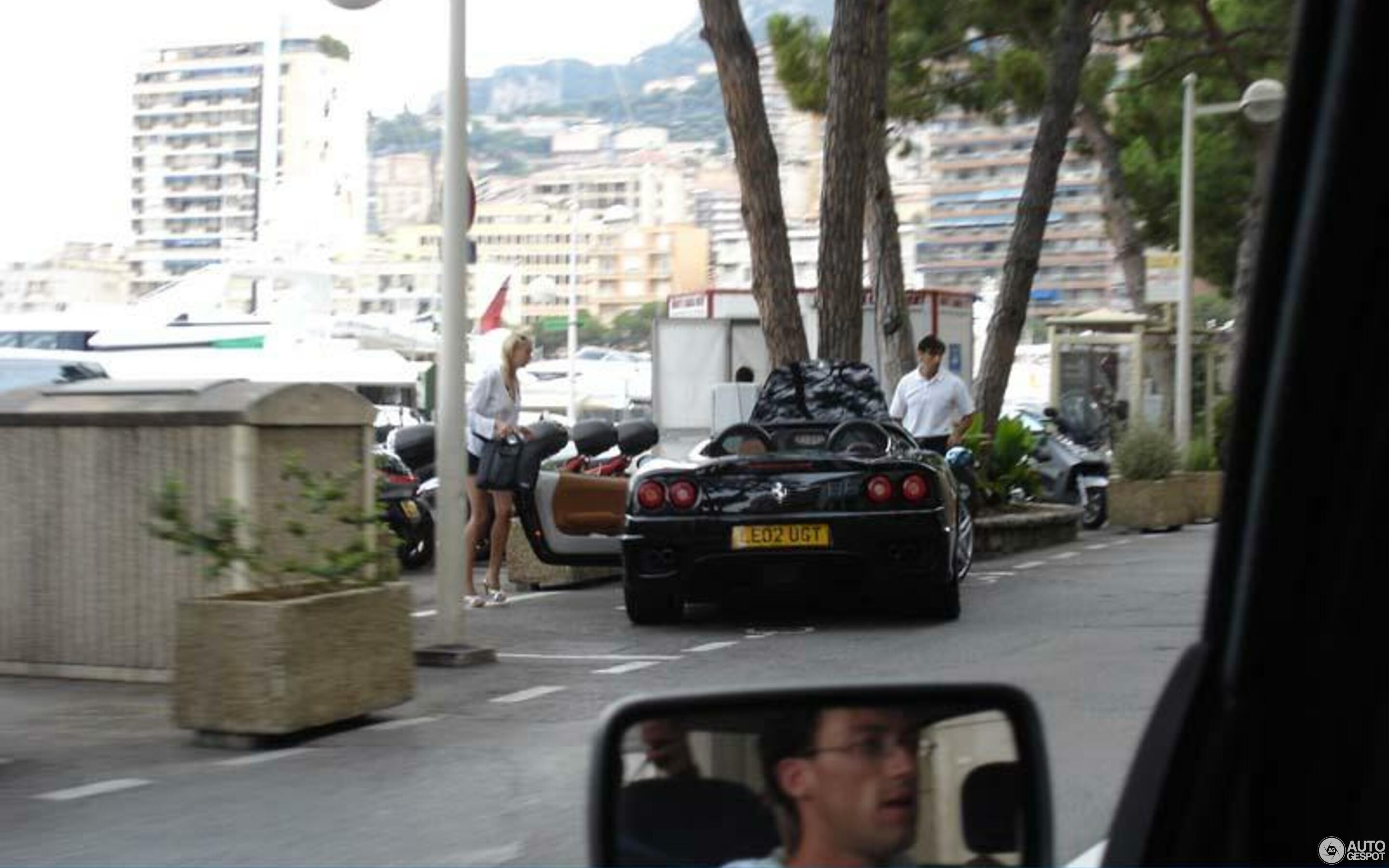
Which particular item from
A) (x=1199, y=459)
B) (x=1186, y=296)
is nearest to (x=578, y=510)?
(x=1199, y=459)

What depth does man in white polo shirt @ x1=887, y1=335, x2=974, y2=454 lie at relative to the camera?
1812cm

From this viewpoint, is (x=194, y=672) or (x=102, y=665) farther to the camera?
(x=102, y=665)

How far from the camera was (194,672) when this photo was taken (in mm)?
8461

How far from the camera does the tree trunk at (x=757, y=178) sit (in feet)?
64.2

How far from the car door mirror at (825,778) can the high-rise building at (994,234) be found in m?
144

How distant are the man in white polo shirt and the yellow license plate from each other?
18.8ft

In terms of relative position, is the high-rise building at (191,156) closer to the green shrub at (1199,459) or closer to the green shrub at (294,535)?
the green shrub at (1199,459)

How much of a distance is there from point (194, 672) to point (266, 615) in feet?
1.26

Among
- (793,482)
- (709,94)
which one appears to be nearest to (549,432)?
(793,482)

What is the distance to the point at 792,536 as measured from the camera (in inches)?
490

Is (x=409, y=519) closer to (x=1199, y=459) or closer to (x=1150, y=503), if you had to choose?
(x=1150, y=503)

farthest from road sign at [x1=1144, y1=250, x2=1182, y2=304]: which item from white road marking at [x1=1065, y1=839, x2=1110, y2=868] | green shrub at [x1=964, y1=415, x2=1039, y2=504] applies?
white road marking at [x1=1065, y1=839, x2=1110, y2=868]

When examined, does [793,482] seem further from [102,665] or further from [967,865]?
[967,865]

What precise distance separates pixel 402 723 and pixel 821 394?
22.6 ft
